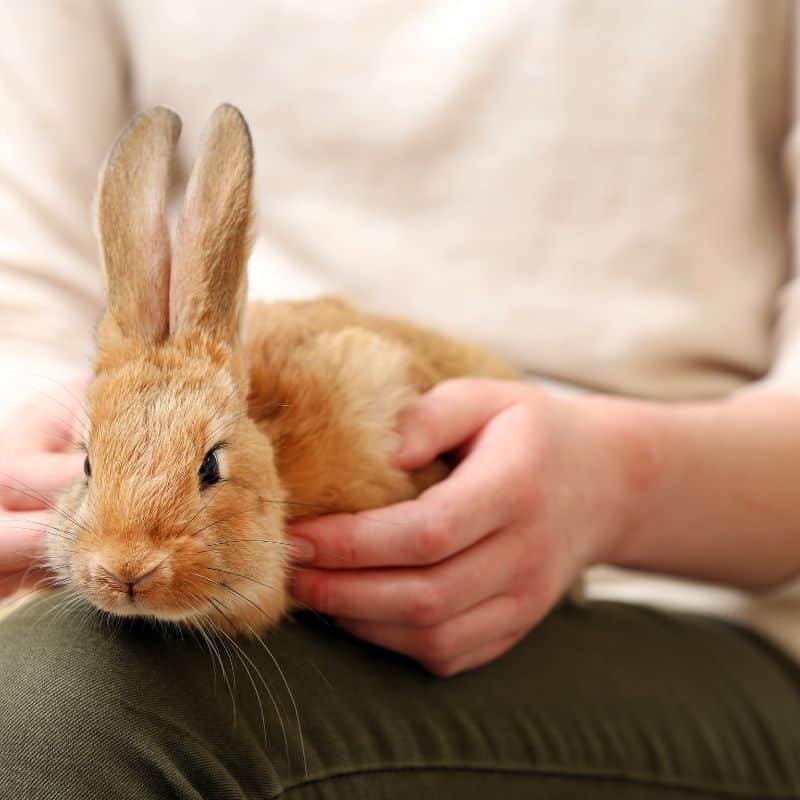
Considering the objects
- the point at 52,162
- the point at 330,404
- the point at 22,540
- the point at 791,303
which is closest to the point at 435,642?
the point at 330,404

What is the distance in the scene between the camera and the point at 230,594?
29.7 inches

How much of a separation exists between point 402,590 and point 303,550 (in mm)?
93

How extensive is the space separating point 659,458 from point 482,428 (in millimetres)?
250

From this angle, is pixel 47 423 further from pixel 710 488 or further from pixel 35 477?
pixel 710 488

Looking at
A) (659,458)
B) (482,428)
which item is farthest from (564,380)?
(482,428)

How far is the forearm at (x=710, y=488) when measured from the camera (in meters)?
1.11

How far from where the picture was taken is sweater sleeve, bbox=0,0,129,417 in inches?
48.9

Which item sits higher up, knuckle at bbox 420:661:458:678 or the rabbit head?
the rabbit head

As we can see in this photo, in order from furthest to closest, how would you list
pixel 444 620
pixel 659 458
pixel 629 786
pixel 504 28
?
1. pixel 504 28
2. pixel 659 458
3. pixel 629 786
4. pixel 444 620

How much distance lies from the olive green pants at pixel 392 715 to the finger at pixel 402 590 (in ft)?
0.13

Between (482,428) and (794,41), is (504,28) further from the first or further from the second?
(482,428)

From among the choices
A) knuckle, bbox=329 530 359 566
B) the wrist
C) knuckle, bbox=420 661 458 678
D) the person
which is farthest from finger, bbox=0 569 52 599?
the wrist

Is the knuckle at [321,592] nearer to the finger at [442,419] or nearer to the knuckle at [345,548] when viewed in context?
the knuckle at [345,548]

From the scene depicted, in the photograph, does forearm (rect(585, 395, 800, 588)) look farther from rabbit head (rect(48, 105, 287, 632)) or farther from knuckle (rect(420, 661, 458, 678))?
rabbit head (rect(48, 105, 287, 632))
